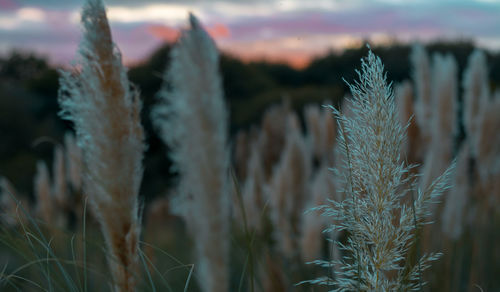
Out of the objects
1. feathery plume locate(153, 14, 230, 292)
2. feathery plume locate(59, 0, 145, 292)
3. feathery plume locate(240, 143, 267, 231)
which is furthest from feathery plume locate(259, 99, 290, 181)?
feathery plume locate(59, 0, 145, 292)

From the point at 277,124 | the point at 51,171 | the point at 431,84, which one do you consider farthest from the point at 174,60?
the point at 51,171

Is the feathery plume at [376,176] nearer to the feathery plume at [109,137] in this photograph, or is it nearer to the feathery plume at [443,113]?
the feathery plume at [109,137]

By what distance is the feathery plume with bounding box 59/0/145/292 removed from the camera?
142cm

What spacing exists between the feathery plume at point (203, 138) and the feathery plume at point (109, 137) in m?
0.25

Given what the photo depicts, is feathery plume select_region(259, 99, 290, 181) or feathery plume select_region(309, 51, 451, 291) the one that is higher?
feathery plume select_region(309, 51, 451, 291)

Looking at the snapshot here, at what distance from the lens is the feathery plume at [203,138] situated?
5.50ft

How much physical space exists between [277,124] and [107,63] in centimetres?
491

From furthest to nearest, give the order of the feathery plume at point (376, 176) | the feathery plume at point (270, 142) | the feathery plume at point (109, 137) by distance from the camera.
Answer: the feathery plume at point (270, 142) → the feathery plume at point (109, 137) → the feathery plume at point (376, 176)

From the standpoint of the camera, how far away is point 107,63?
144 cm

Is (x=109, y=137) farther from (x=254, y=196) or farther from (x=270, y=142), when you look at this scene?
(x=270, y=142)

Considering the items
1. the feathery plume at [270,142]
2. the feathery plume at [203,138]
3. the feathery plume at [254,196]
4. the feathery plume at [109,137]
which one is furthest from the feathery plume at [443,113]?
the feathery plume at [109,137]

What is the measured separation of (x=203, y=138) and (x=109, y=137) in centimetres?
37

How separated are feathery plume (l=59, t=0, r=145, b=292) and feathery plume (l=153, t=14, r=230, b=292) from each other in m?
0.25

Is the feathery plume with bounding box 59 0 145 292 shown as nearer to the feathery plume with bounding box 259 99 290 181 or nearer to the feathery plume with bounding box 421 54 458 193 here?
the feathery plume with bounding box 421 54 458 193
